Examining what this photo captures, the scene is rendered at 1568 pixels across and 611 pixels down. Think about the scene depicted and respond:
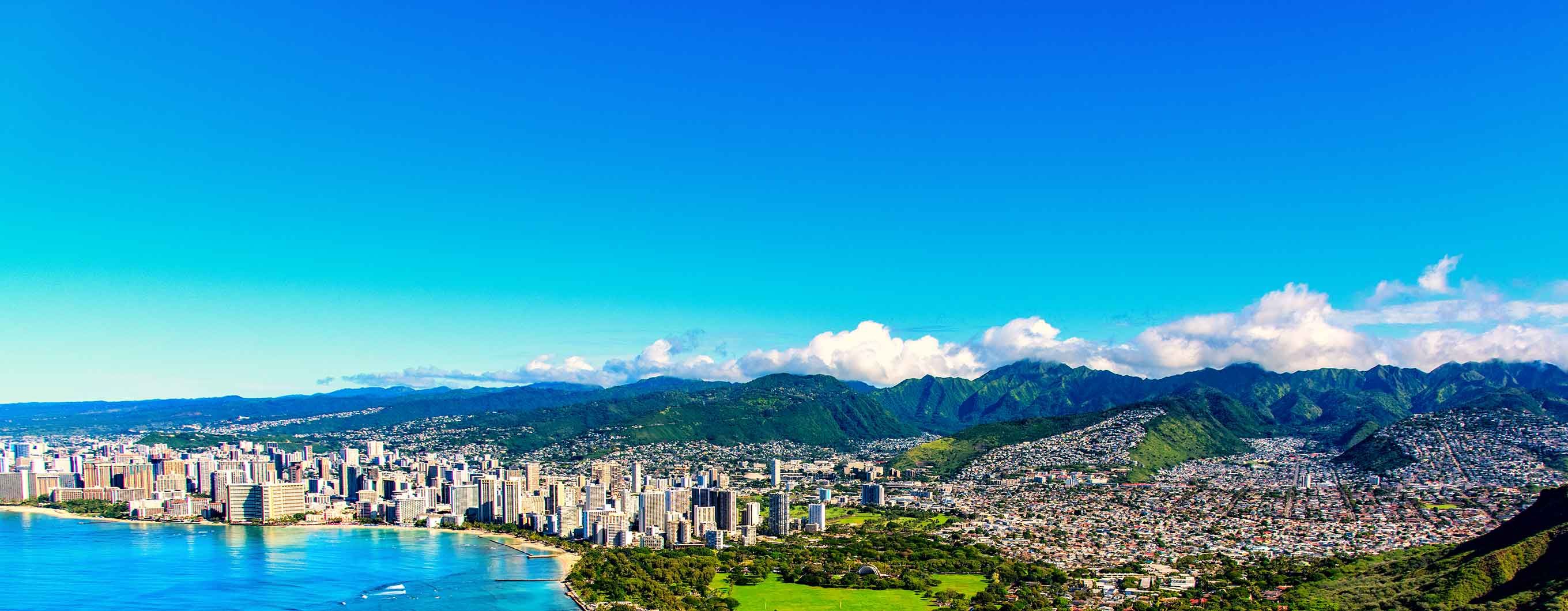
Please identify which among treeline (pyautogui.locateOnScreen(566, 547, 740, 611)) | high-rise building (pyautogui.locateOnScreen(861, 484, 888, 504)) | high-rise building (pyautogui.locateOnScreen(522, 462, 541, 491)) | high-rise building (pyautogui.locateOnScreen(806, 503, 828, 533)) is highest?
high-rise building (pyautogui.locateOnScreen(522, 462, 541, 491))

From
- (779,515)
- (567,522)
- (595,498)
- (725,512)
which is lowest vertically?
(779,515)

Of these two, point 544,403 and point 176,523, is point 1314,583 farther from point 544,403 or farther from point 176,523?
point 544,403

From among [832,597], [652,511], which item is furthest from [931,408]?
[832,597]

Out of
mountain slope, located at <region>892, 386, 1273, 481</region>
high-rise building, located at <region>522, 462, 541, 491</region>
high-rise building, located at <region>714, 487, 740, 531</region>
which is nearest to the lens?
high-rise building, located at <region>714, 487, 740, 531</region>

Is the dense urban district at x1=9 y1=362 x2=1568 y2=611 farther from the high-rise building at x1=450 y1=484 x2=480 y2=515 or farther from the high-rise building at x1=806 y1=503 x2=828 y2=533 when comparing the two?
the high-rise building at x1=806 y1=503 x2=828 y2=533

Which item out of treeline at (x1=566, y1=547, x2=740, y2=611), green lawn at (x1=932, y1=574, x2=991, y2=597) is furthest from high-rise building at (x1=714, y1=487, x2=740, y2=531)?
green lawn at (x1=932, y1=574, x2=991, y2=597)

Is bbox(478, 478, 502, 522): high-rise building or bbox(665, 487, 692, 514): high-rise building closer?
bbox(665, 487, 692, 514): high-rise building

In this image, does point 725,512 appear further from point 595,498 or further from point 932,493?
point 932,493
